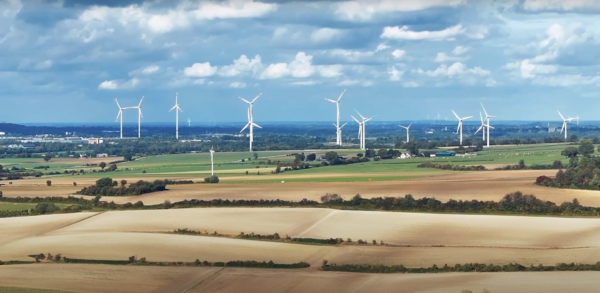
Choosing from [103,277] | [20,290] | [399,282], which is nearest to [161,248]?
[103,277]

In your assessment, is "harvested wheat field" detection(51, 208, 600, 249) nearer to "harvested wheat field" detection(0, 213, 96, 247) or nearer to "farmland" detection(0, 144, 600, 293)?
"farmland" detection(0, 144, 600, 293)

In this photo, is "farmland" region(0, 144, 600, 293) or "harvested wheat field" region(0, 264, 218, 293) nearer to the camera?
"harvested wheat field" region(0, 264, 218, 293)

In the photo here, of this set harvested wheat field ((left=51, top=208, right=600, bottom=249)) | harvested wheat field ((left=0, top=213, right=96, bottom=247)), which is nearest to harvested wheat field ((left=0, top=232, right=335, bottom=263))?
harvested wheat field ((left=0, top=213, right=96, bottom=247))

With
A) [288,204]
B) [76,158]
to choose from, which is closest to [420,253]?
[288,204]

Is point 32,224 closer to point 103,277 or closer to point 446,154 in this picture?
point 103,277

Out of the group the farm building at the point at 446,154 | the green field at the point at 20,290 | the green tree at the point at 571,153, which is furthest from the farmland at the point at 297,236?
the farm building at the point at 446,154

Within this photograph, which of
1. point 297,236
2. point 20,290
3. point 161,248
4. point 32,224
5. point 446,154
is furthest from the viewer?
point 446,154

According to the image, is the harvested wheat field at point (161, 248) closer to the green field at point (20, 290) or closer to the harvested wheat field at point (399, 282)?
the harvested wheat field at point (399, 282)

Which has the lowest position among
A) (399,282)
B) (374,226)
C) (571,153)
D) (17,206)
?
(399,282)

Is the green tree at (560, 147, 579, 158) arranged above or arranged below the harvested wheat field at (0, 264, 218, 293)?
above
